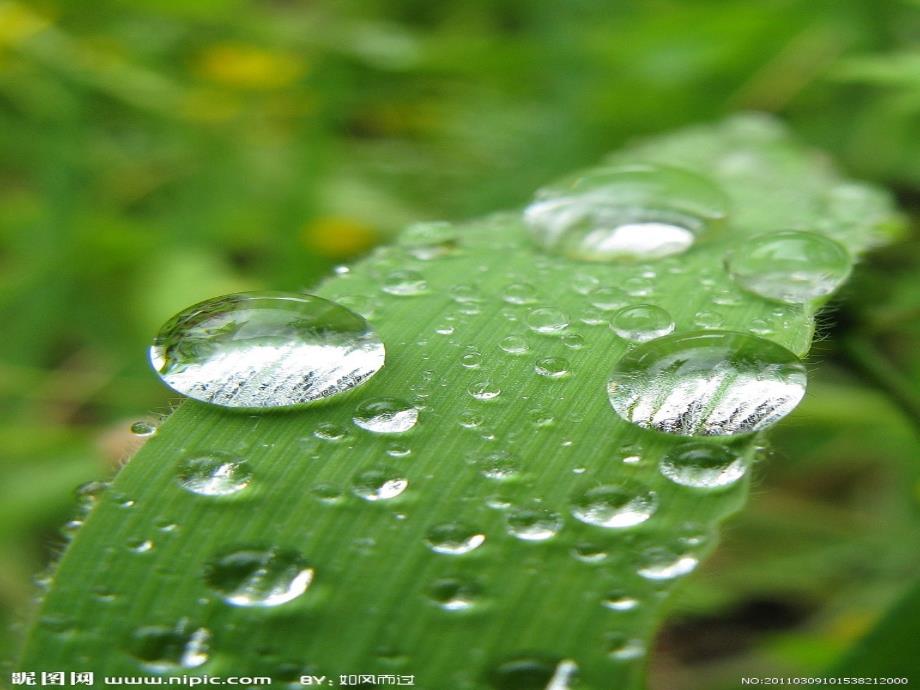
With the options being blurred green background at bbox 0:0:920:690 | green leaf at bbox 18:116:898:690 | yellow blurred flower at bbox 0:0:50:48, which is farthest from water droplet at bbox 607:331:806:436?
yellow blurred flower at bbox 0:0:50:48

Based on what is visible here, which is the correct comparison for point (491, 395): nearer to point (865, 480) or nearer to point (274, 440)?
point (274, 440)

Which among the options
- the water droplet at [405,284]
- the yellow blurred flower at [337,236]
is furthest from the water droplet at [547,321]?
the yellow blurred flower at [337,236]

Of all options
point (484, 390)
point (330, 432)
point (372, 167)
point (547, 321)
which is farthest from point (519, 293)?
point (372, 167)

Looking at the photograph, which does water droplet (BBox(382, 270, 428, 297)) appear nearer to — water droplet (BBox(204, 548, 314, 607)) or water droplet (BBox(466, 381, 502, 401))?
water droplet (BBox(466, 381, 502, 401))

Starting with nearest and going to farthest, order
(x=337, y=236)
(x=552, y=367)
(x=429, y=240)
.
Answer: (x=552, y=367)
(x=429, y=240)
(x=337, y=236)

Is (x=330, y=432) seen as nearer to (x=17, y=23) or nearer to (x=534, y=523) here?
→ (x=534, y=523)

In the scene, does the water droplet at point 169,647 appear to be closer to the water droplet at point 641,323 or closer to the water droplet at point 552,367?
the water droplet at point 552,367
